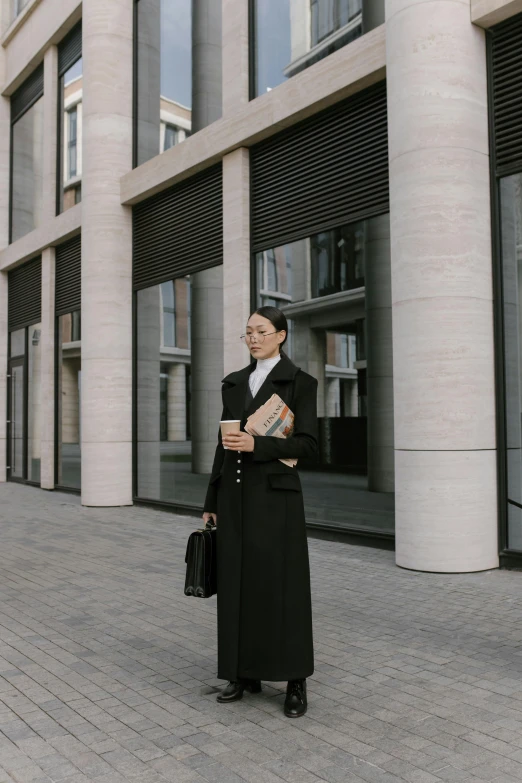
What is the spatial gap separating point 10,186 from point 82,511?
10337mm

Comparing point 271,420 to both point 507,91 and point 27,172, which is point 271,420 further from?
point 27,172

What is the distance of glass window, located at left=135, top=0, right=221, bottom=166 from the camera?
37.6 ft

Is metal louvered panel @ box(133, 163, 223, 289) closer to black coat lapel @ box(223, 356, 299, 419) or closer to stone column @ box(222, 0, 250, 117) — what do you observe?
stone column @ box(222, 0, 250, 117)

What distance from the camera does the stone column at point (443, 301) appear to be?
6.95 m

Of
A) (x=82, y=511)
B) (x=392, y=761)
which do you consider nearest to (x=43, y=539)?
(x=82, y=511)

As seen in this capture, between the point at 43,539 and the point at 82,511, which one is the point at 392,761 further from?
the point at 82,511

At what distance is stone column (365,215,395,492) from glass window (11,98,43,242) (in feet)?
30.4

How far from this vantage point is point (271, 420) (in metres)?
3.79

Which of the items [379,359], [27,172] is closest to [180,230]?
[379,359]

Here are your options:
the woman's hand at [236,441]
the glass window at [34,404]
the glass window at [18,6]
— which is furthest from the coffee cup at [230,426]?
the glass window at [18,6]

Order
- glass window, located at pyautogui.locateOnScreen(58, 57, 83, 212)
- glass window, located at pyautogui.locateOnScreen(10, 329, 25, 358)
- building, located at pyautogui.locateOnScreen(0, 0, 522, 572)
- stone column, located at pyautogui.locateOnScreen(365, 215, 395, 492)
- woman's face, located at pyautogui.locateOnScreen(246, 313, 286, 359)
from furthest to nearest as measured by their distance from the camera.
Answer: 1. glass window, located at pyautogui.locateOnScreen(10, 329, 25, 358)
2. glass window, located at pyautogui.locateOnScreen(58, 57, 83, 212)
3. stone column, located at pyautogui.locateOnScreen(365, 215, 395, 492)
4. building, located at pyautogui.locateOnScreen(0, 0, 522, 572)
5. woman's face, located at pyautogui.locateOnScreen(246, 313, 286, 359)

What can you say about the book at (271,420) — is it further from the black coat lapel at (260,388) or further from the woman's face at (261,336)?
the woman's face at (261,336)

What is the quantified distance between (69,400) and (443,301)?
9914 mm

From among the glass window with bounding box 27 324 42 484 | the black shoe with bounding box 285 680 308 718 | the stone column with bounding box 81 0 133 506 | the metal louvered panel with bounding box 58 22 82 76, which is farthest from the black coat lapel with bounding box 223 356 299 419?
the glass window with bounding box 27 324 42 484
